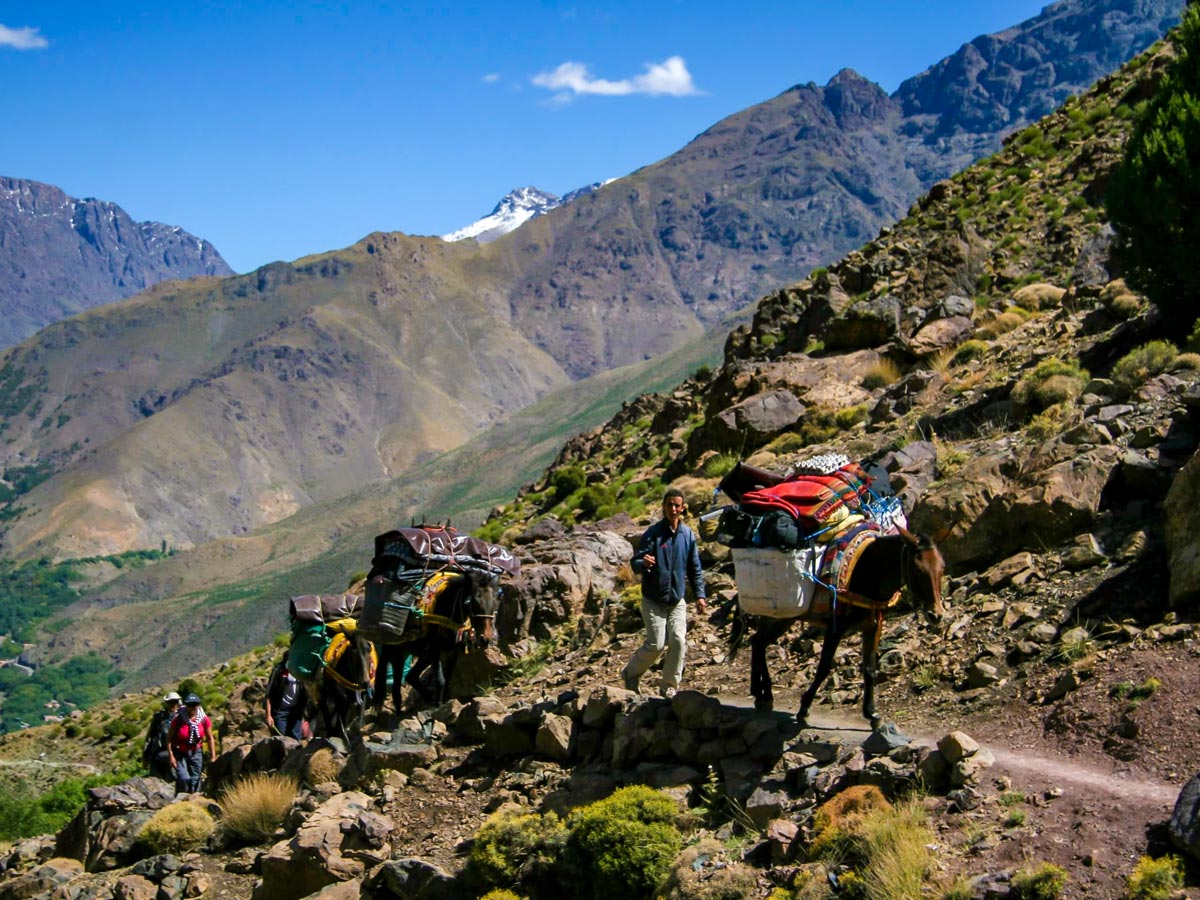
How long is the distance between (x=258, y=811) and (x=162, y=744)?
16.0 ft

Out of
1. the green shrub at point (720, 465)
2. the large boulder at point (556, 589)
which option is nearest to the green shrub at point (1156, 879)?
the large boulder at point (556, 589)

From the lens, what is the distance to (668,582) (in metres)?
11.5

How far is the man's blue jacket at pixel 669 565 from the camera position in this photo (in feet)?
37.7

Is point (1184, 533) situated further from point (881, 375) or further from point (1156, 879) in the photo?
point (881, 375)

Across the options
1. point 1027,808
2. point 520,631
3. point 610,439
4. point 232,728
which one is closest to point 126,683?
point 610,439

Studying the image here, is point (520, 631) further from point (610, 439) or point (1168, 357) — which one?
point (610, 439)

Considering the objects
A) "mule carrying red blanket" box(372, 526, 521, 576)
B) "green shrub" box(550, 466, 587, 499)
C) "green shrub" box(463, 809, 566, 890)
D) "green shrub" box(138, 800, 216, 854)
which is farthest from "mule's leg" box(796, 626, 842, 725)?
"green shrub" box(550, 466, 587, 499)

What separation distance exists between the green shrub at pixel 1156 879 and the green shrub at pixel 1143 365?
31.4 ft

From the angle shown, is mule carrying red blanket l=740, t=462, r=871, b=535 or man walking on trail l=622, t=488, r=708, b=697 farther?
man walking on trail l=622, t=488, r=708, b=697

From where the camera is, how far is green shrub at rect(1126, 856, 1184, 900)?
6434mm

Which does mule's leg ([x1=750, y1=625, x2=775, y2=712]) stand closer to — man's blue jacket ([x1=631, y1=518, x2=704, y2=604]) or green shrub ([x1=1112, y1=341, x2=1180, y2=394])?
man's blue jacket ([x1=631, y1=518, x2=704, y2=604])

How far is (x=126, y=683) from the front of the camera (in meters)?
163

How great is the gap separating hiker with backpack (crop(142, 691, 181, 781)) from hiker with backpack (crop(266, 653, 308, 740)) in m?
1.43

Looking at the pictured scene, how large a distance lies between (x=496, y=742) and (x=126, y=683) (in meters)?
167
